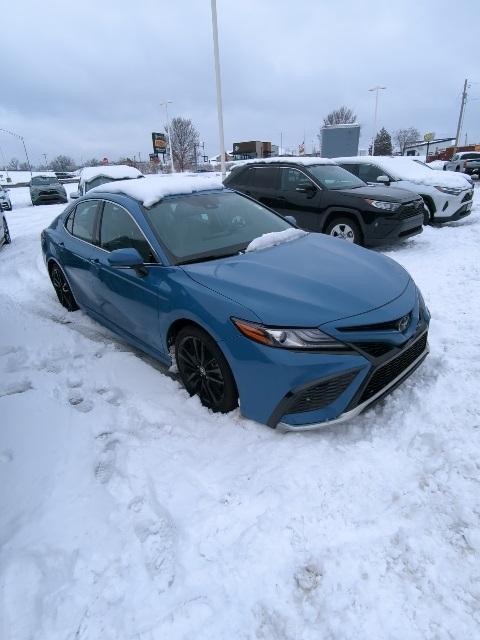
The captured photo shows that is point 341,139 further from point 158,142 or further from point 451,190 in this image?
point 158,142

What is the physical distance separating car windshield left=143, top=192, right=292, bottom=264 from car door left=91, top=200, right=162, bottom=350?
0.60 ft

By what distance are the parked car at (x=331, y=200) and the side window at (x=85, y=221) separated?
4013mm

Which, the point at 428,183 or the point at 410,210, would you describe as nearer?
the point at 410,210

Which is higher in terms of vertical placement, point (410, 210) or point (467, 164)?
point (410, 210)

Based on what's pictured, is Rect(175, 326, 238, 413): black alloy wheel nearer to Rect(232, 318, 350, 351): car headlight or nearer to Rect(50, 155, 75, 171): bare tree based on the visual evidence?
Rect(232, 318, 350, 351): car headlight

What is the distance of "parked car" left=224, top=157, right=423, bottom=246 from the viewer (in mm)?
6629

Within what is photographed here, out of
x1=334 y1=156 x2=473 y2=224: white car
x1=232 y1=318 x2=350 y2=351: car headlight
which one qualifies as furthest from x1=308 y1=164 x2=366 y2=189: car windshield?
x1=232 y1=318 x2=350 y2=351: car headlight

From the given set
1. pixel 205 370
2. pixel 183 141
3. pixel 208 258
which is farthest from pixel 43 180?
pixel 183 141

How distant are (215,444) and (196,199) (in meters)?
2.22

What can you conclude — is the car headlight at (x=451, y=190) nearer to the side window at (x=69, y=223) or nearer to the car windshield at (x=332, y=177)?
the car windshield at (x=332, y=177)

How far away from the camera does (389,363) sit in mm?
2502

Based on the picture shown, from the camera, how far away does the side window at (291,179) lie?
7.37 metres

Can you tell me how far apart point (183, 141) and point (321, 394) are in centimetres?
5653

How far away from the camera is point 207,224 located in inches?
138
